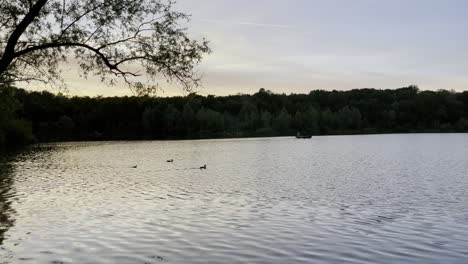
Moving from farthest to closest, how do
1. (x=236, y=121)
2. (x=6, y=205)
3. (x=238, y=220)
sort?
(x=236, y=121) → (x=6, y=205) → (x=238, y=220)

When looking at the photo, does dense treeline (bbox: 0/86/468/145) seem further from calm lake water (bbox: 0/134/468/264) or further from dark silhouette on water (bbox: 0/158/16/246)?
calm lake water (bbox: 0/134/468/264)

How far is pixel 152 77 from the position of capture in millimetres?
12242

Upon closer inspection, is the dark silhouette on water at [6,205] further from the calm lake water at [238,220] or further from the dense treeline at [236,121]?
the dense treeline at [236,121]

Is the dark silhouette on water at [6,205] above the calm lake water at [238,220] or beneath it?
above

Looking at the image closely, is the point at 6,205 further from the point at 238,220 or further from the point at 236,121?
the point at 236,121

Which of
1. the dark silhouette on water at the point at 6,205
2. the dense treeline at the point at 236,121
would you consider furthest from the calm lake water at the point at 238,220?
the dense treeline at the point at 236,121

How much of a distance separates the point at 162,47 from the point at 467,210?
629 inches

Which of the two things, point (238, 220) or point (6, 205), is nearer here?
point (238, 220)

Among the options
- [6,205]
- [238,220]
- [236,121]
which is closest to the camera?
[238,220]

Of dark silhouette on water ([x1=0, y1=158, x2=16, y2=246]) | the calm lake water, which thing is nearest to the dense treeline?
dark silhouette on water ([x1=0, y1=158, x2=16, y2=246])

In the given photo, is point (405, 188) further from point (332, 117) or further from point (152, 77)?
point (332, 117)

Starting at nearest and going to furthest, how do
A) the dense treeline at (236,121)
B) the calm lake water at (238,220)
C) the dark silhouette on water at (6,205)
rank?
the calm lake water at (238,220) < the dark silhouette on water at (6,205) < the dense treeline at (236,121)

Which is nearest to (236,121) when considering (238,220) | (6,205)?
(6,205)

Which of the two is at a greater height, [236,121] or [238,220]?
[236,121]
